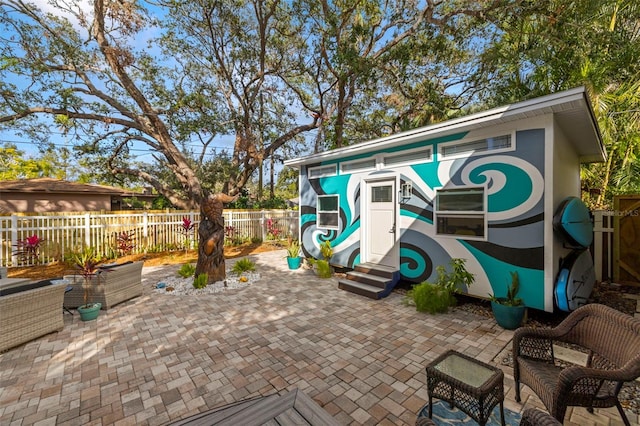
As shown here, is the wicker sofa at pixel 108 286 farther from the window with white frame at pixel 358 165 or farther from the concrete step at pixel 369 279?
Result: the window with white frame at pixel 358 165

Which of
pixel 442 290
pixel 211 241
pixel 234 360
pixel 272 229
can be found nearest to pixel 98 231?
pixel 211 241

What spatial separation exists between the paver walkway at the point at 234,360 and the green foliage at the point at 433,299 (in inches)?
6.0

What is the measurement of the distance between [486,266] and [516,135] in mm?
2119

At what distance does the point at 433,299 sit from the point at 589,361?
6.96 feet

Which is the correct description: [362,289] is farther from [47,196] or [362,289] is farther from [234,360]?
[47,196]

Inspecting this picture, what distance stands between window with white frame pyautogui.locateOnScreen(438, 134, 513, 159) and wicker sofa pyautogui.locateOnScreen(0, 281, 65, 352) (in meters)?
6.34

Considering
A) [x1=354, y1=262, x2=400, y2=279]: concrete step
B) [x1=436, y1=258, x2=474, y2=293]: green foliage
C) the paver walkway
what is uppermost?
[x1=436, y1=258, x2=474, y2=293]: green foliage

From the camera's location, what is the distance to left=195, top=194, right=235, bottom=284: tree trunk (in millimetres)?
5840

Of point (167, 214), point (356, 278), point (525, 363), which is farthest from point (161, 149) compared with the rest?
point (525, 363)

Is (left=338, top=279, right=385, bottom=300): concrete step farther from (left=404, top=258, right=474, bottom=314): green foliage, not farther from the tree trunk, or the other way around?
the tree trunk

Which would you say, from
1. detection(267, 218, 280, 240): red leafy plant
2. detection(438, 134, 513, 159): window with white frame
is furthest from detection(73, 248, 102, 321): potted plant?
detection(267, 218, 280, 240): red leafy plant

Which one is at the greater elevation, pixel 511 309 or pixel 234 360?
pixel 511 309

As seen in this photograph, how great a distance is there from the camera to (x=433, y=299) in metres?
4.29

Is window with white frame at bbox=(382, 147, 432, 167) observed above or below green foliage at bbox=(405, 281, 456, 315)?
above
